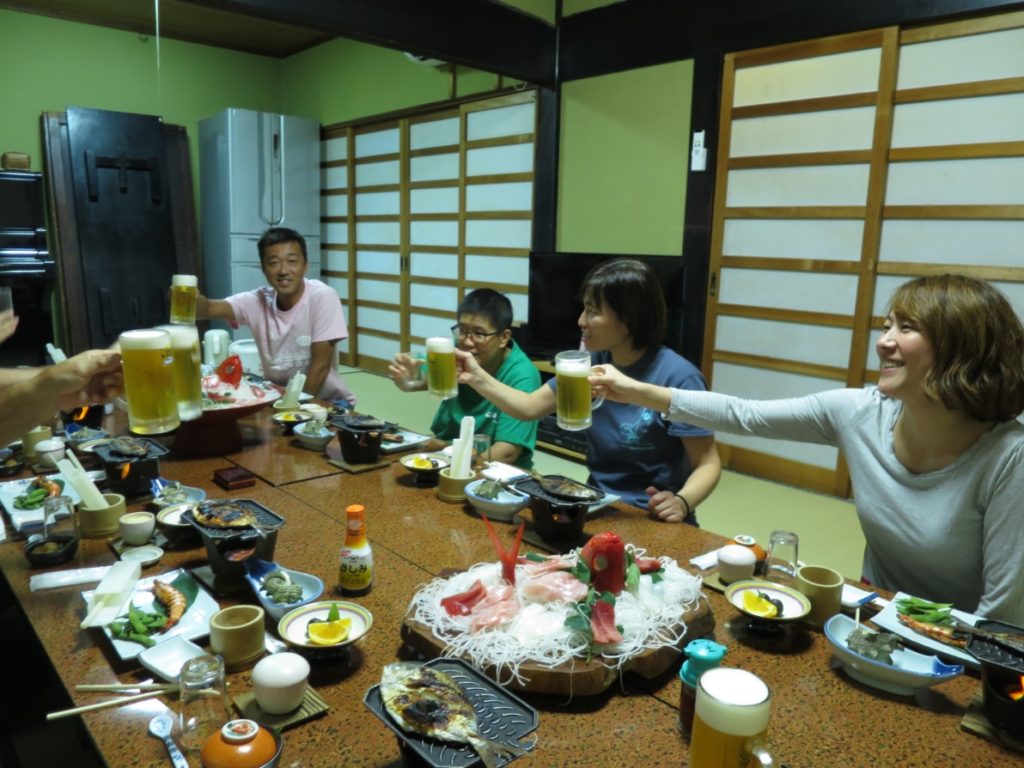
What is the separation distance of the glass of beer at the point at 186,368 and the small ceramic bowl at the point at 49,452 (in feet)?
2.53

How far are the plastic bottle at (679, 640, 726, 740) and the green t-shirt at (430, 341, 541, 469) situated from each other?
1.43m

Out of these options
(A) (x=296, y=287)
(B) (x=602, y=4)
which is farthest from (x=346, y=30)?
(B) (x=602, y=4)

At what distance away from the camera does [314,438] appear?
91.7 inches

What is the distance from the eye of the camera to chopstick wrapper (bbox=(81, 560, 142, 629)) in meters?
1.24

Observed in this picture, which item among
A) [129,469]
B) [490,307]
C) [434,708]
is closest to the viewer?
[434,708]

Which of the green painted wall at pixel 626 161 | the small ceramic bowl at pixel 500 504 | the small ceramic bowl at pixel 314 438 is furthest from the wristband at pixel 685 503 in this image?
the green painted wall at pixel 626 161

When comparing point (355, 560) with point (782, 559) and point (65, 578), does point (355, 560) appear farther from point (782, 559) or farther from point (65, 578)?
point (782, 559)

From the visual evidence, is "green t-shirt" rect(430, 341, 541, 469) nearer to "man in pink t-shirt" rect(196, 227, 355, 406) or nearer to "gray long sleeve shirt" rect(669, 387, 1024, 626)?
"man in pink t-shirt" rect(196, 227, 355, 406)

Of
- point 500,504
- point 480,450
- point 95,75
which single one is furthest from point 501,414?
point 95,75

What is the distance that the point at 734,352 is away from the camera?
14.5 feet

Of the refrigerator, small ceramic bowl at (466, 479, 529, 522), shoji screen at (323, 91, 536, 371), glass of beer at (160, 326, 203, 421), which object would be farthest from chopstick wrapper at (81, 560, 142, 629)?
shoji screen at (323, 91, 536, 371)

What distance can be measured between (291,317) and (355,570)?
86.5 inches

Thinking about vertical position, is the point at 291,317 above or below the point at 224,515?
above

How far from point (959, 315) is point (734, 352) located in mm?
3013
